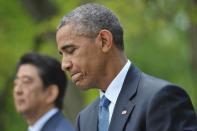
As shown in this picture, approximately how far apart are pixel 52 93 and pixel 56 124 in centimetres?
49

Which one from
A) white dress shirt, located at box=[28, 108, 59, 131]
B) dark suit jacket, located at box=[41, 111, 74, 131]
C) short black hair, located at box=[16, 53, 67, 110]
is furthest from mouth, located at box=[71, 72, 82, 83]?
short black hair, located at box=[16, 53, 67, 110]

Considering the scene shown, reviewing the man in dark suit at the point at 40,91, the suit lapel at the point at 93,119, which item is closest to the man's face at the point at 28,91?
the man in dark suit at the point at 40,91

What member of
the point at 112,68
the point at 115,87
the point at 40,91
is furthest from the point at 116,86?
the point at 40,91

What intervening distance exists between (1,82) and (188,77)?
6.03 meters

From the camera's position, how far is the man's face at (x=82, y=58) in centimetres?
570

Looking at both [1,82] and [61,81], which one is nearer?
[61,81]

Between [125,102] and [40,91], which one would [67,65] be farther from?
[40,91]

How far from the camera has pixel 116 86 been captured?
579cm

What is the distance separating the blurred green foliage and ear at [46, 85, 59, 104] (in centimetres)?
166

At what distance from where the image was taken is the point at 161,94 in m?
5.46

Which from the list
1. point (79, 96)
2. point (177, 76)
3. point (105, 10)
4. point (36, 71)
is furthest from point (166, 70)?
point (105, 10)

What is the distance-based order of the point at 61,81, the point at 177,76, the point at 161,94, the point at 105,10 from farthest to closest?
the point at 177,76 < the point at 61,81 < the point at 105,10 < the point at 161,94

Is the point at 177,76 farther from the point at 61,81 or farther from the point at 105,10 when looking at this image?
the point at 105,10

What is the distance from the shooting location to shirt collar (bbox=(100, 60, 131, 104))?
19.0 ft
